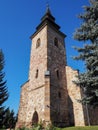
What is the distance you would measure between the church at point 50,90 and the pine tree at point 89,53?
17.1ft

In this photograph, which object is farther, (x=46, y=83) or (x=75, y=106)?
(x=75, y=106)

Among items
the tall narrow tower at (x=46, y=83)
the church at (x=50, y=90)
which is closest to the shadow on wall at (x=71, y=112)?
the church at (x=50, y=90)

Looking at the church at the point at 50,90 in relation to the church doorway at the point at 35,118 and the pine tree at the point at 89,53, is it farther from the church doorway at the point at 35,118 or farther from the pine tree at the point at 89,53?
the pine tree at the point at 89,53

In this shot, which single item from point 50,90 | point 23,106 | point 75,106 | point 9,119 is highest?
point 50,90

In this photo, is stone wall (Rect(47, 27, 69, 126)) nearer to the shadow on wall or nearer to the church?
the church

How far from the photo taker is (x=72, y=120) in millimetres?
16359

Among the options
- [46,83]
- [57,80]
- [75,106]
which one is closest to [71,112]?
[75,106]

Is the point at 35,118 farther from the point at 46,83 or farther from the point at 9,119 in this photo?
the point at 9,119

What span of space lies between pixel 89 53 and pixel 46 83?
773 cm

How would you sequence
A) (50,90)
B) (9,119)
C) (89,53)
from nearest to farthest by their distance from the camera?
(89,53)
(50,90)
(9,119)

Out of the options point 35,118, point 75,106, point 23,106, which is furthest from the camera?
point 23,106

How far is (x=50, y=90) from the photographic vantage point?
16.0m

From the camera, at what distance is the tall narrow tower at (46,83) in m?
15.5

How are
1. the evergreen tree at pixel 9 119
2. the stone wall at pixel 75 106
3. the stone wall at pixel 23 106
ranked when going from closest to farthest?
the stone wall at pixel 75 106, the stone wall at pixel 23 106, the evergreen tree at pixel 9 119
